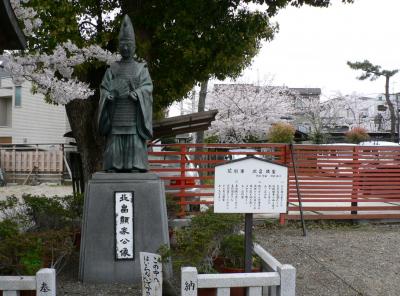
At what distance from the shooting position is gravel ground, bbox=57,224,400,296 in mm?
5362

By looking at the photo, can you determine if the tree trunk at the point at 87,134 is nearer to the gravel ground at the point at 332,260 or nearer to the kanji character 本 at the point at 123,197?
the gravel ground at the point at 332,260

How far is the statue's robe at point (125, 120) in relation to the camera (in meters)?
5.79

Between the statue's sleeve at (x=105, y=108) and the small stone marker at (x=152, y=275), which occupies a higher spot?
the statue's sleeve at (x=105, y=108)

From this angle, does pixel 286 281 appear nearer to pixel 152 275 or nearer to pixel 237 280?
pixel 237 280

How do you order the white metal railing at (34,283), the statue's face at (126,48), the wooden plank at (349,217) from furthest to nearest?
the wooden plank at (349,217) → the statue's face at (126,48) → the white metal railing at (34,283)

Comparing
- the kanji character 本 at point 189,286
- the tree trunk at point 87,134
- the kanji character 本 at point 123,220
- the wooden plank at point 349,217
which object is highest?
the tree trunk at point 87,134

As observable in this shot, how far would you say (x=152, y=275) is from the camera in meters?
4.38

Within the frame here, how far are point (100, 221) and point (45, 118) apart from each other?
21384 millimetres

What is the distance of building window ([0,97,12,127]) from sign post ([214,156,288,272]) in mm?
25676

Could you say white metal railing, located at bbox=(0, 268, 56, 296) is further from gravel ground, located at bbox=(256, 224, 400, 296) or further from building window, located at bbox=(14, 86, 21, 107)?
building window, located at bbox=(14, 86, 21, 107)

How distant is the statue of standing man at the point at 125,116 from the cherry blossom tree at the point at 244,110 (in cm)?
2785

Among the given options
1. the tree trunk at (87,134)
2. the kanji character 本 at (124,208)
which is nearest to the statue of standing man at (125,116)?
the kanji character 本 at (124,208)

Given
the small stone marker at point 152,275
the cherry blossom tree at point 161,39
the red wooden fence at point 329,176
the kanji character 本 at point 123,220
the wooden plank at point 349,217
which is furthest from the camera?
the wooden plank at point 349,217

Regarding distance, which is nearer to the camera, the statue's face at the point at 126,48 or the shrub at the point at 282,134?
the statue's face at the point at 126,48
